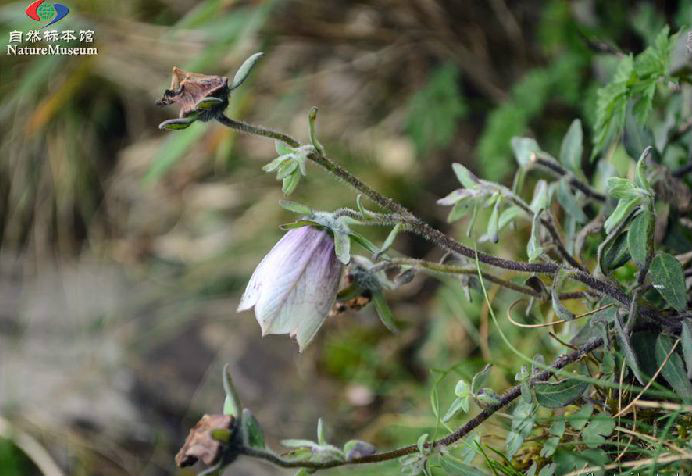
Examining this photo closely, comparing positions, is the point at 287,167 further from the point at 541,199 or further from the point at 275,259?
the point at 541,199

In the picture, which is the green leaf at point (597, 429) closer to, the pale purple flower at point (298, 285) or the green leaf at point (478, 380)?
the green leaf at point (478, 380)

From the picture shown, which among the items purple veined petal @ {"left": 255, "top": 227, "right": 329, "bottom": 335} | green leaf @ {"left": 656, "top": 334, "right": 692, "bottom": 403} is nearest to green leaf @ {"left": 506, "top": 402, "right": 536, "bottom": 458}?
green leaf @ {"left": 656, "top": 334, "right": 692, "bottom": 403}

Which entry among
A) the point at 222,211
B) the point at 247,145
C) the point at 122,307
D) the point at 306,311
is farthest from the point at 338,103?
the point at 306,311

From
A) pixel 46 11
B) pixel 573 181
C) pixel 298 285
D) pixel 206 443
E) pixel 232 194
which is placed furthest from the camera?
pixel 232 194

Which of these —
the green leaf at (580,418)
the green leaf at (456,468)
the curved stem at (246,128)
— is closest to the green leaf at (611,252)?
the green leaf at (580,418)

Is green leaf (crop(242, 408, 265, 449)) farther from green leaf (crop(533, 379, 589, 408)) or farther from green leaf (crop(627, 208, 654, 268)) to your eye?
green leaf (crop(627, 208, 654, 268))

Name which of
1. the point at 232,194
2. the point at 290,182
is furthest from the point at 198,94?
the point at 232,194

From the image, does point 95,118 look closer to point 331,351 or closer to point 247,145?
point 247,145
